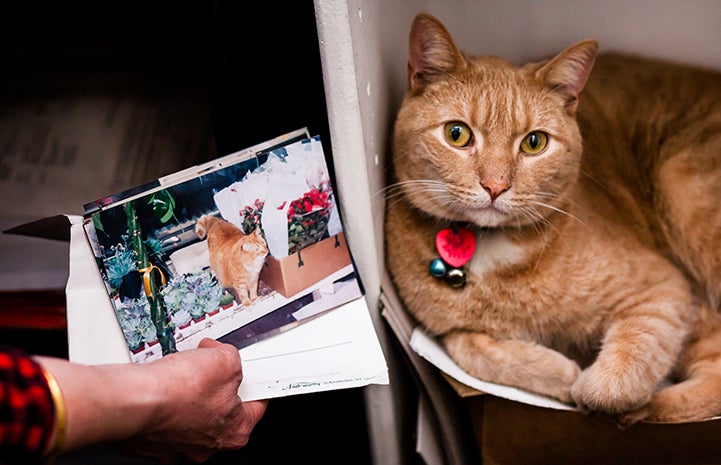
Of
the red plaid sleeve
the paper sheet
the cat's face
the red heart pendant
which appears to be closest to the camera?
the red plaid sleeve

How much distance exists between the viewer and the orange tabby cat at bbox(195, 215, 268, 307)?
1.03m

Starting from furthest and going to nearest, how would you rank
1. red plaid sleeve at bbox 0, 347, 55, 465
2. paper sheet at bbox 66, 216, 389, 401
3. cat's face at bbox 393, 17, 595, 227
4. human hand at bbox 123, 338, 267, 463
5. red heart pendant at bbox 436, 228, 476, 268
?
red heart pendant at bbox 436, 228, 476, 268 < cat's face at bbox 393, 17, 595, 227 < paper sheet at bbox 66, 216, 389, 401 < human hand at bbox 123, 338, 267, 463 < red plaid sleeve at bbox 0, 347, 55, 465

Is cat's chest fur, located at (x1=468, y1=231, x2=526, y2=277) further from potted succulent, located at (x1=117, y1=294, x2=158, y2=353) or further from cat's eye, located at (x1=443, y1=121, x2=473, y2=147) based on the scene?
potted succulent, located at (x1=117, y1=294, x2=158, y2=353)

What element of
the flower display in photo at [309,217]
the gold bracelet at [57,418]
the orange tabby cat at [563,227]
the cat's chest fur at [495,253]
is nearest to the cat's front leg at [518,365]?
the orange tabby cat at [563,227]

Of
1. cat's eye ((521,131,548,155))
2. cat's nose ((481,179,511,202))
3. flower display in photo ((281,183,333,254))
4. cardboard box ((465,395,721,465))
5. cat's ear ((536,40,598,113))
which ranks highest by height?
cat's ear ((536,40,598,113))

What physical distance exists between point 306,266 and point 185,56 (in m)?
0.46

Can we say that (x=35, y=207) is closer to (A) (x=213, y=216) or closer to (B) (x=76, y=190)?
(B) (x=76, y=190)

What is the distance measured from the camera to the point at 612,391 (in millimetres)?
1024

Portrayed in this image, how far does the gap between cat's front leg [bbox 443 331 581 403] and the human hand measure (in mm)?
377

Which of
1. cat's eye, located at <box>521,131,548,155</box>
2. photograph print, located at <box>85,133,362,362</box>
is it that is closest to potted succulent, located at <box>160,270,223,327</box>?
photograph print, located at <box>85,133,362,362</box>

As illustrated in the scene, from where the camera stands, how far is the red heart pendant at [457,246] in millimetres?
1166

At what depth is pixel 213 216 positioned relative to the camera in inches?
40.2

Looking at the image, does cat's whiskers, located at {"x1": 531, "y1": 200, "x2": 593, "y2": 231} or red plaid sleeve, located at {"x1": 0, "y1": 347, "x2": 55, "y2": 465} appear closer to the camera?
red plaid sleeve, located at {"x1": 0, "y1": 347, "x2": 55, "y2": 465}

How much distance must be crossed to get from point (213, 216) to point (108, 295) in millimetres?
Answer: 198
